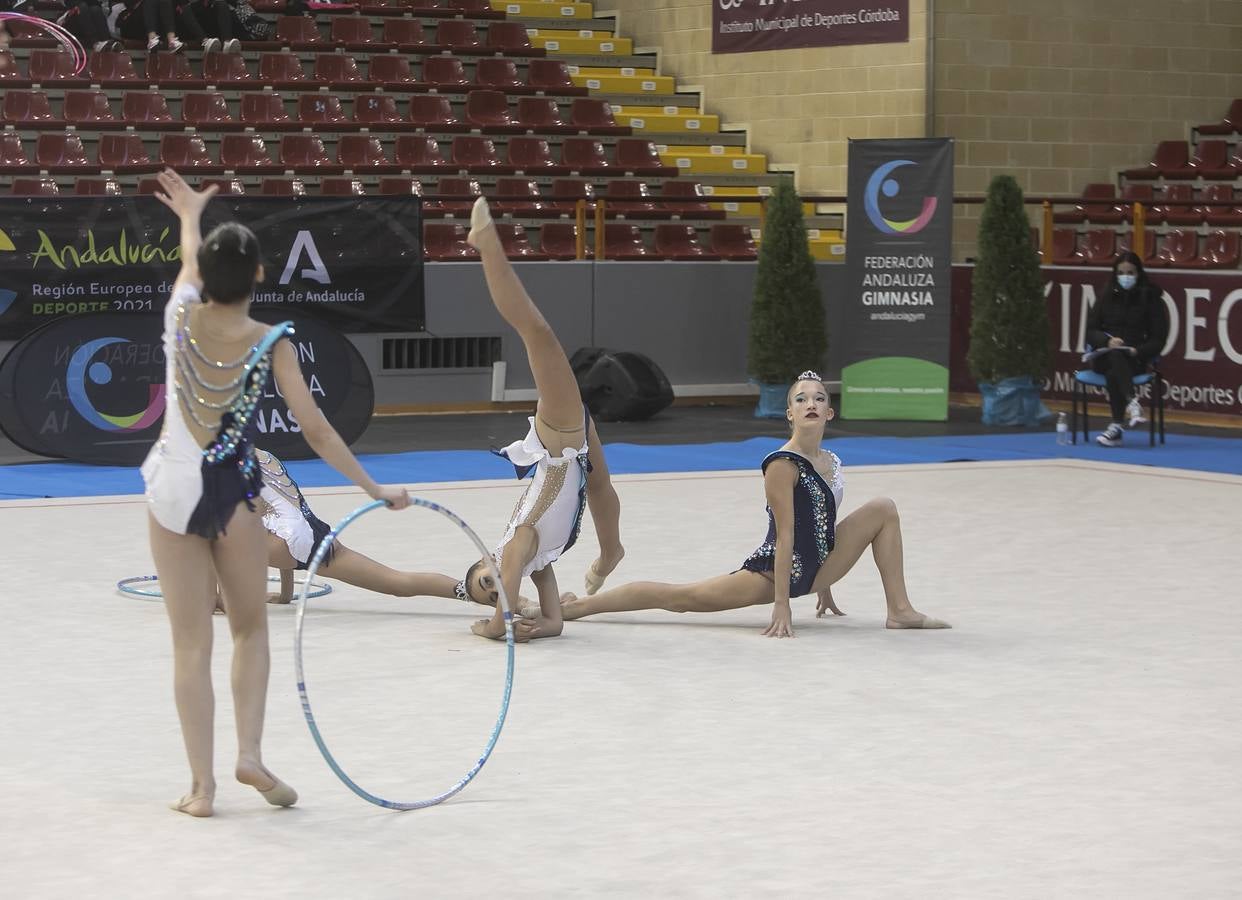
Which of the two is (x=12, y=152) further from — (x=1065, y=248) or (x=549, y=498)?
(x=549, y=498)

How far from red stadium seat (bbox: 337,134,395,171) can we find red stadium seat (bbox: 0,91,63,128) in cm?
268

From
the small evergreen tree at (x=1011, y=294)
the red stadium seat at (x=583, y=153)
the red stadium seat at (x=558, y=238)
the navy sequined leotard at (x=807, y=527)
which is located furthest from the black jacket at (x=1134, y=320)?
the navy sequined leotard at (x=807, y=527)

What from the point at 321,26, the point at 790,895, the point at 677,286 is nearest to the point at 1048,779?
the point at 790,895

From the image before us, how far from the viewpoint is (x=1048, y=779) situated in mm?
5113

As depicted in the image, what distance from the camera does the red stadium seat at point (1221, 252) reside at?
17.0 metres

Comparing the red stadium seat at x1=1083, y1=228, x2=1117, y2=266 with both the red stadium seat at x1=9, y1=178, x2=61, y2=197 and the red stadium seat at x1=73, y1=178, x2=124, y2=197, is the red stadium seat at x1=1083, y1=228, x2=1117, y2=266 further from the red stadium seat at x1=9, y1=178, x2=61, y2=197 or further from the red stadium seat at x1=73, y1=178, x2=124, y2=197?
the red stadium seat at x1=9, y1=178, x2=61, y2=197

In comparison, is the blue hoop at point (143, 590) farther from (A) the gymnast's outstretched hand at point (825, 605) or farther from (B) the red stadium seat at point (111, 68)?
(B) the red stadium seat at point (111, 68)

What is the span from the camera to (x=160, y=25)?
1884cm

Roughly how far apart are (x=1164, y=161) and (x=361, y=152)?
842cm

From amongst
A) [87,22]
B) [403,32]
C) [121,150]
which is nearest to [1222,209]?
[403,32]

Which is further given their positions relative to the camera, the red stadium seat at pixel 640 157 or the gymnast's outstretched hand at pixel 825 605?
the red stadium seat at pixel 640 157

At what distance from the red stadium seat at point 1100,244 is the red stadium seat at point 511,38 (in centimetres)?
666

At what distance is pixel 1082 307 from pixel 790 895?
12966mm

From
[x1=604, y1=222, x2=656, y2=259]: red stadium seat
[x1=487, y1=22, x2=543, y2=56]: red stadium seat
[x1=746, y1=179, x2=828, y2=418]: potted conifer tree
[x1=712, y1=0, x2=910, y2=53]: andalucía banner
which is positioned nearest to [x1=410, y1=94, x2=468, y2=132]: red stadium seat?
[x1=487, y1=22, x2=543, y2=56]: red stadium seat
